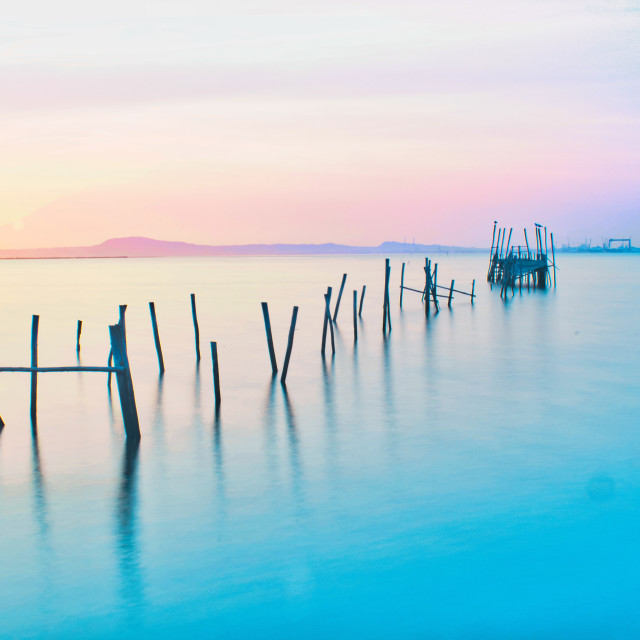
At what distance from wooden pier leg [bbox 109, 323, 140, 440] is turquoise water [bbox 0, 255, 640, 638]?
0.91 ft

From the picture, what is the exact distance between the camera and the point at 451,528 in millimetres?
6672

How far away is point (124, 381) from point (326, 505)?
9.69 ft

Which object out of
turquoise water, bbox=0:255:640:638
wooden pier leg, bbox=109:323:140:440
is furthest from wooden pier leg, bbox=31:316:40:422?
wooden pier leg, bbox=109:323:140:440

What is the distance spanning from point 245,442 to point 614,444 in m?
4.78

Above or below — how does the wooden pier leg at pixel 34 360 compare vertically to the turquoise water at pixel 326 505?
above

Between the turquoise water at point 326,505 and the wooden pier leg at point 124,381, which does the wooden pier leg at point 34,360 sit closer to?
→ the turquoise water at point 326,505

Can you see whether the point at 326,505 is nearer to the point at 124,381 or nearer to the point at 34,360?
the point at 124,381

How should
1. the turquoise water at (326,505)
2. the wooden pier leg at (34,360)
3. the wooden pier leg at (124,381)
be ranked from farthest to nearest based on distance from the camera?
the wooden pier leg at (34,360) → the wooden pier leg at (124,381) → the turquoise water at (326,505)

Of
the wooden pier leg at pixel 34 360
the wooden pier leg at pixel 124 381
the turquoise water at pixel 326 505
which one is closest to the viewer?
the turquoise water at pixel 326 505

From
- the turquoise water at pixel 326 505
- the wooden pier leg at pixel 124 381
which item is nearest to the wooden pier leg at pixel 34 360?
the turquoise water at pixel 326 505

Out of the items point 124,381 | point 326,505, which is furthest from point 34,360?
point 326,505

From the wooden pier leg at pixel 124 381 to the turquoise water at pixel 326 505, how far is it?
0.28 m

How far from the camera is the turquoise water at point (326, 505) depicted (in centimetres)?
526

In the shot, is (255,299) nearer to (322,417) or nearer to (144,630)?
(322,417)
